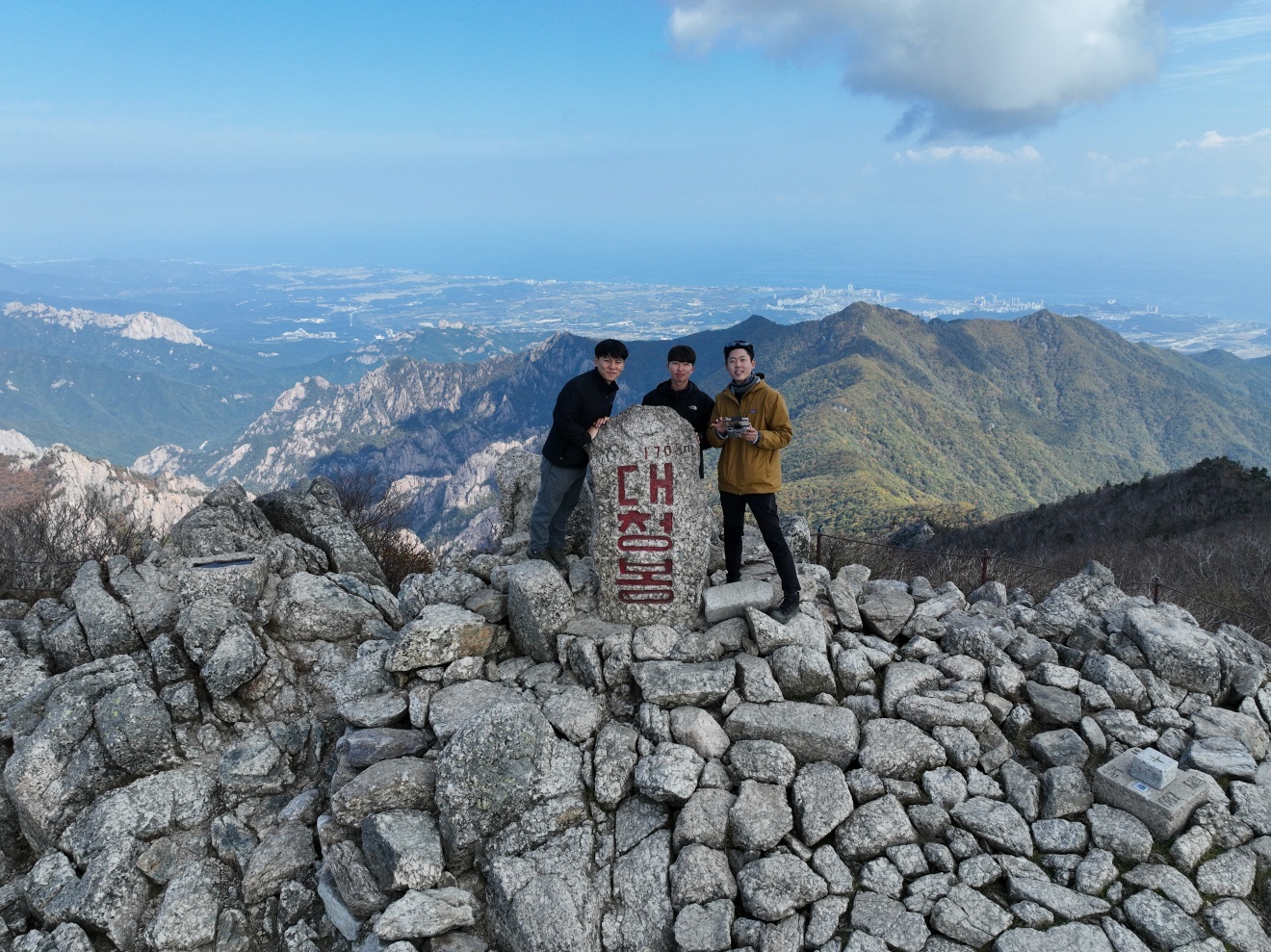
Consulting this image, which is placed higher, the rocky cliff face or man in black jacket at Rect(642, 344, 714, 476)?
man in black jacket at Rect(642, 344, 714, 476)

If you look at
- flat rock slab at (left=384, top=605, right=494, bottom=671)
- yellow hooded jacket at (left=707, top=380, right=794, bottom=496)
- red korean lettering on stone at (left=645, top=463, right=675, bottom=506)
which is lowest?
flat rock slab at (left=384, top=605, right=494, bottom=671)

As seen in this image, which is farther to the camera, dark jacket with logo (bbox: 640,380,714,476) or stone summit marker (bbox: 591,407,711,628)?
dark jacket with logo (bbox: 640,380,714,476)

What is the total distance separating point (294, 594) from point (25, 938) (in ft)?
13.5

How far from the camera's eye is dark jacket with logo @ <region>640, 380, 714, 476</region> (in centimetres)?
809

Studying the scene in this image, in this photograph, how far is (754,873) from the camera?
5703 millimetres

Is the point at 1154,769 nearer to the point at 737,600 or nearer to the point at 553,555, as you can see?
the point at 737,600

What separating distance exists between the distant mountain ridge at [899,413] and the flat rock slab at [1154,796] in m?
47.0

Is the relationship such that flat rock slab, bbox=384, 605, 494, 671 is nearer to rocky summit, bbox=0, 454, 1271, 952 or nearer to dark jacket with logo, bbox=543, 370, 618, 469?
rocky summit, bbox=0, 454, 1271, 952

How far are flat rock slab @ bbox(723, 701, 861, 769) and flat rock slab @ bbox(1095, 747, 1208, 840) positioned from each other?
218 cm

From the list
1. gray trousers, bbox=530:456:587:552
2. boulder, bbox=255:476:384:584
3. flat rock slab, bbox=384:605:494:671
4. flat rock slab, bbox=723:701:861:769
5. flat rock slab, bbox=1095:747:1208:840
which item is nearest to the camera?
flat rock slab, bbox=1095:747:1208:840

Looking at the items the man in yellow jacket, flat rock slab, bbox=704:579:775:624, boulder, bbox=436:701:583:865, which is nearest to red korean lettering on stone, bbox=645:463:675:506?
the man in yellow jacket

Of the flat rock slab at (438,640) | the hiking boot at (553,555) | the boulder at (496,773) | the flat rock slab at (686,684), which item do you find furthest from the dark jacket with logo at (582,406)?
the boulder at (496,773)

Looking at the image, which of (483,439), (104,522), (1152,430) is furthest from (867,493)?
(483,439)

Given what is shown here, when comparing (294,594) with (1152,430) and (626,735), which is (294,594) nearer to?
(626,735)
